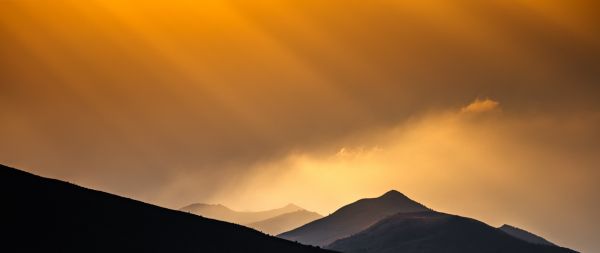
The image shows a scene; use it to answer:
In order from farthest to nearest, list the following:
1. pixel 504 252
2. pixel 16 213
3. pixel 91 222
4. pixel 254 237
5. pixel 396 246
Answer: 1. pixel 396 246
2. pixel 504 252
3. pixel 254 237
4. pixel 91 222
5. pixel 16 213

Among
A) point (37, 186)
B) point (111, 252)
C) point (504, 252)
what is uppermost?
point (504, 252)

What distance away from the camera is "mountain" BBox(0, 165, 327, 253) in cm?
6906

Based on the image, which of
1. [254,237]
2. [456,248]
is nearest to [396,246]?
[456,248]

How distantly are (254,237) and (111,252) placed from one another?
30511 millimetres

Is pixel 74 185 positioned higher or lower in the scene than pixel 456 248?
lower

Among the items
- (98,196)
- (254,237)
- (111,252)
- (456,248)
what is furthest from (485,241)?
(111,252)

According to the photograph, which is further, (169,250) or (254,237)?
(254,237)

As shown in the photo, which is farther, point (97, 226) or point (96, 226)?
point (97, 226)

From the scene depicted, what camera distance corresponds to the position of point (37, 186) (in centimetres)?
8269

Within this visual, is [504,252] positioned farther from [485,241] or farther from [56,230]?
[56,230]

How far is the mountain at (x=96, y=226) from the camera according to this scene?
69.1m

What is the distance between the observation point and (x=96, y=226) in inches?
3068

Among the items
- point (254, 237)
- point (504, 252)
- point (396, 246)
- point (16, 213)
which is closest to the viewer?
point (16, 213)

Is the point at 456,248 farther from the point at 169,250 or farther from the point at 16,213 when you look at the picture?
the point at 16,213
